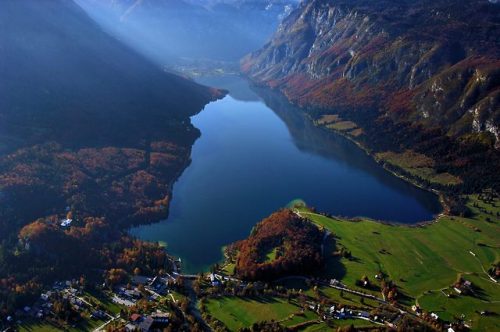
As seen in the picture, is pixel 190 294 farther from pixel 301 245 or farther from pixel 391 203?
pixel 391 203

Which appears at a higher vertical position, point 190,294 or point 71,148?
point 71,148

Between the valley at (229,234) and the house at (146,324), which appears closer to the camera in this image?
the house at (146,324)

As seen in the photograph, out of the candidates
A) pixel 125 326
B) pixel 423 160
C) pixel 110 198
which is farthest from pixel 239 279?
pixel 423 160

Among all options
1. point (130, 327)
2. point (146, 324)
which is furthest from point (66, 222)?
point (146, 324)

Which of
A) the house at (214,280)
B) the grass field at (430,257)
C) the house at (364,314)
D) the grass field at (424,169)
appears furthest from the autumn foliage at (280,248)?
the grass field at (424,169)

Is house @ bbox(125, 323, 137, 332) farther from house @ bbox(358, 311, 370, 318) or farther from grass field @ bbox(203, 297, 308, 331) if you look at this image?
house @ bbox(358, 311, 370, 318)

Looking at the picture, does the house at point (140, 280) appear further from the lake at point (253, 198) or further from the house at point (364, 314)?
the house at point (364, 314)

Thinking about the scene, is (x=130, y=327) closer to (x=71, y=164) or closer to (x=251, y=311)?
(x=251, y=311)

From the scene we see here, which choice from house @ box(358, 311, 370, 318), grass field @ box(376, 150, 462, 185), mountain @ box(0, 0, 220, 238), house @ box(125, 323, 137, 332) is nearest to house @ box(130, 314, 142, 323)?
house @ box(125, 323, 137, 332)

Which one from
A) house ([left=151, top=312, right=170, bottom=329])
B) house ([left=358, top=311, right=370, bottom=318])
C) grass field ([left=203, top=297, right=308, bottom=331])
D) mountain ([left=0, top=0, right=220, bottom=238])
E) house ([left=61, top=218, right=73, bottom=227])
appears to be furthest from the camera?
mountain ([left=0, top=0, right=220, bottom=238])
